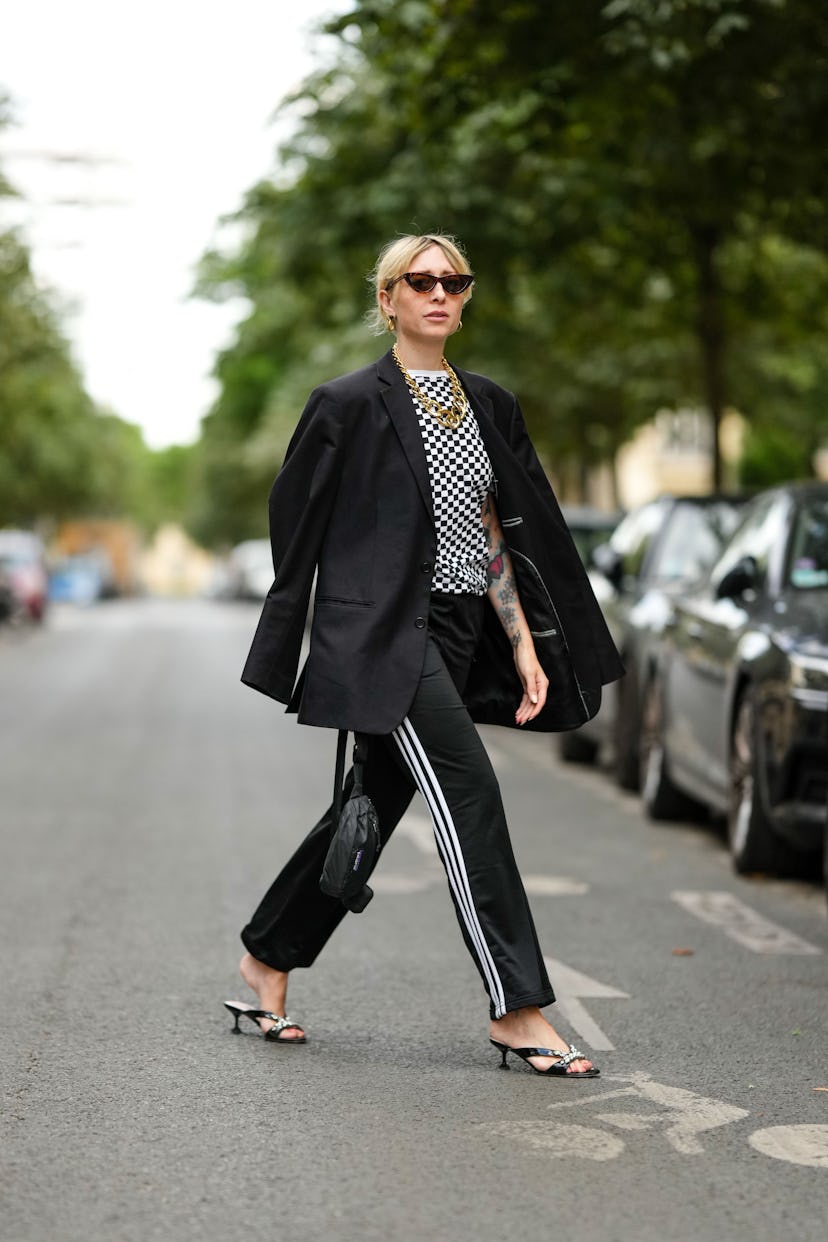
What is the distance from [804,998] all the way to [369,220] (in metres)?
14.0

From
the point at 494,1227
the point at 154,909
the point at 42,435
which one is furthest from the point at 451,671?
the point at 42,435

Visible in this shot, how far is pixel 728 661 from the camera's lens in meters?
9.63

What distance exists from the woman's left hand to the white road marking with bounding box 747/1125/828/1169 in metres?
1.18

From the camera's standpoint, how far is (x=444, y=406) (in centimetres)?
547

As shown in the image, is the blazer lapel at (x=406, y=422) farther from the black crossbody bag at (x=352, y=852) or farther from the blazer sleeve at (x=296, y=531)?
the black crossbody bag at (x=352, y=852)

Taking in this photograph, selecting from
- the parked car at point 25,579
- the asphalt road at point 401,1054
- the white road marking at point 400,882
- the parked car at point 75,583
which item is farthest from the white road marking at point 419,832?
the parked car at point 75,583

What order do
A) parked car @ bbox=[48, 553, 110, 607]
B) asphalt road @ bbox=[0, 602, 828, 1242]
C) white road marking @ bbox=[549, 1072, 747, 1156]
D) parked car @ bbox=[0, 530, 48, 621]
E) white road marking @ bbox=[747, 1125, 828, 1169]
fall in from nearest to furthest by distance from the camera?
asphalt road @ bbox=[0, 602, 828, 1242] → white road marking @ bbox=[747, 1125, 828, 1169] → white road marking @ bbox=[549, 1072, 747, 1156] → parked car @ bbox=[0, 530, 48, 621] → parked car @ bbox=[48, 553, 110, 607]

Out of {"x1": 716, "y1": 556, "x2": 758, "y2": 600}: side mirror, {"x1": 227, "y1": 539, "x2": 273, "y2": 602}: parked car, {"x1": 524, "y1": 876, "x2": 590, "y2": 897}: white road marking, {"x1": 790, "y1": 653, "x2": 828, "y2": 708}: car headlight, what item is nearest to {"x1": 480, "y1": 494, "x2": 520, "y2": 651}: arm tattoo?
{"x1": 790, "y1": 653, "x2": 828, "y2": 708}: car headlight

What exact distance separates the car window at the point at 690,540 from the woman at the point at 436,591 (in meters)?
7.30

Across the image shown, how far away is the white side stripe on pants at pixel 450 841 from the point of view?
5.38 m

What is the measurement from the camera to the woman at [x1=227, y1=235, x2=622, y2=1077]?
535 cm

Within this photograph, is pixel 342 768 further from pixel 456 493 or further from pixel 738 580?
pixel 738 580

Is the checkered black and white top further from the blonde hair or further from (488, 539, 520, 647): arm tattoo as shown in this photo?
Answer: the blonde hair

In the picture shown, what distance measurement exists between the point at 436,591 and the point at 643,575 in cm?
769
